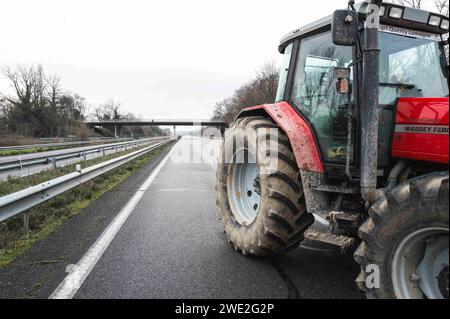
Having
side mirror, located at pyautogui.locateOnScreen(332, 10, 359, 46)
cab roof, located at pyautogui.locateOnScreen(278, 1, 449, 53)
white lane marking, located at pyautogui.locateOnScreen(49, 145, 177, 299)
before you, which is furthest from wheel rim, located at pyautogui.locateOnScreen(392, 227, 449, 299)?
white lane marking, located at pyautogui.locateOnScreen(49, 145, 177, 299)

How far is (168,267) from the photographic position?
3.90m

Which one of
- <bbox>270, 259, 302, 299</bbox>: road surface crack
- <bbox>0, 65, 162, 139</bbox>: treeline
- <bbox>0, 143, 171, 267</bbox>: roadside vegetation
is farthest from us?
<bbox>0, 65, 162, 139</bbox>: treeline

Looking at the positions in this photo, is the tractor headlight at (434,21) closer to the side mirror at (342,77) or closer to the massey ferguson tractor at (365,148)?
the massey ferguson tractor at (365,148)

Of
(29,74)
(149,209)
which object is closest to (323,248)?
(149,209)

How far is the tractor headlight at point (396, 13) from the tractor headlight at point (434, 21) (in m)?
0.46

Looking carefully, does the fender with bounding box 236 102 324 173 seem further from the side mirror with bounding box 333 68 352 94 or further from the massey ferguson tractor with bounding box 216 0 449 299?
the side mirror with bounding box 333 68 352 94

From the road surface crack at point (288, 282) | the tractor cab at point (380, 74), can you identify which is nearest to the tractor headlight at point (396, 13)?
the tractor cab at point (380, 74)

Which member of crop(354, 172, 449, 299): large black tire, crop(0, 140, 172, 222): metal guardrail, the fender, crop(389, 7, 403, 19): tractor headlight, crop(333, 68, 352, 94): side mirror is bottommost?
crop(0, 140, 172, 222): metal guardrail

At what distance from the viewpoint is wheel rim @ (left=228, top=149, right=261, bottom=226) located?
185 inches

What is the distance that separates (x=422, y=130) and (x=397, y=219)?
0.92 meters

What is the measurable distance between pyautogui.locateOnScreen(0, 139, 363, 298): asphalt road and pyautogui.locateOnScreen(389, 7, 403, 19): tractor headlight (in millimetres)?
2448

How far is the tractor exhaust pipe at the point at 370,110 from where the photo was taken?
112 inches

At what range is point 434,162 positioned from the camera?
9.29 feet
